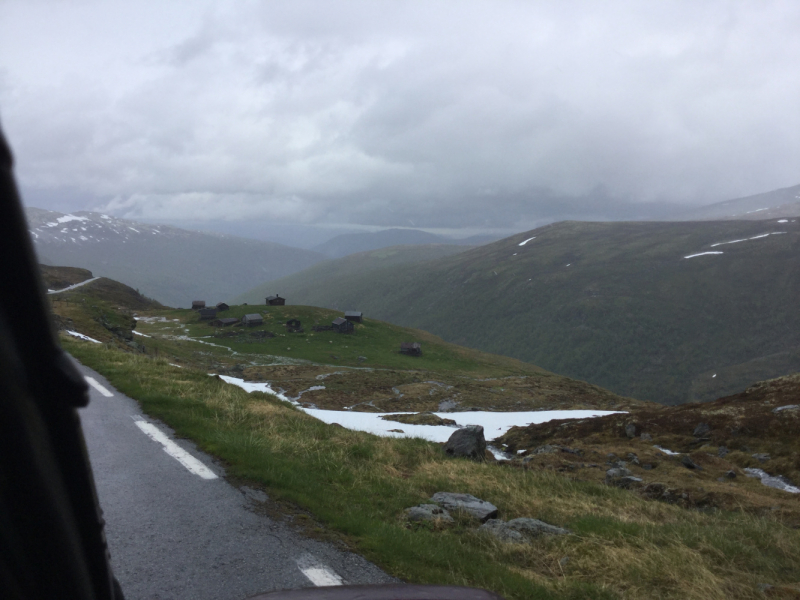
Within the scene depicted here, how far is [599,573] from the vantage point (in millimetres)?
6469

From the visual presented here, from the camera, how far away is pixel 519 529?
8008 mm

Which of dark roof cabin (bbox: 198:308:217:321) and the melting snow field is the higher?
dark roof cabin (bbox: 198:308:217:321)

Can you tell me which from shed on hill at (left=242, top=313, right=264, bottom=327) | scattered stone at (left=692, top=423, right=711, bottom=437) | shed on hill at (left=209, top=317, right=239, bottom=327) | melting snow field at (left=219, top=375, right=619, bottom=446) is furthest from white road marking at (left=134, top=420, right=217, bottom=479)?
shed on hill at (left=209, top=317, right=239, bottom=327)

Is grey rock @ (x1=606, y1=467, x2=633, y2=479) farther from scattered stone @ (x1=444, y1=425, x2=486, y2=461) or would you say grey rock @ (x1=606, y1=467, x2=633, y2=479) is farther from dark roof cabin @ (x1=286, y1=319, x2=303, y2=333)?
dark roof cabin @ (x1=286, y1=319, x2=303, y2=333)

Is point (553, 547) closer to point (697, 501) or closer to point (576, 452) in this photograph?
point (697, 501)

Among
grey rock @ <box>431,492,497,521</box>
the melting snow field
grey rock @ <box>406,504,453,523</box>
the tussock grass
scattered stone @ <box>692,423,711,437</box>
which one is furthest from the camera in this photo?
the melting snow field

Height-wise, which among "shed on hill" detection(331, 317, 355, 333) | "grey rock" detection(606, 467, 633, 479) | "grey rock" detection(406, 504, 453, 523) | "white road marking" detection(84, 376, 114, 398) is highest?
"white road marking" detection(84, 376, 114, 398)

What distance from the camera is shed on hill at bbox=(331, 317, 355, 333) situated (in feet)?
389

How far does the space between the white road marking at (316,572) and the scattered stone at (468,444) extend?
11148 mm

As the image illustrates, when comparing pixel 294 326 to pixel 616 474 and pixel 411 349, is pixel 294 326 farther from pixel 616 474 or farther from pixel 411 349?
pixel 616 474

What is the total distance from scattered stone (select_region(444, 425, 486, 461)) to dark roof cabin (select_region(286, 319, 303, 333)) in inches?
3966

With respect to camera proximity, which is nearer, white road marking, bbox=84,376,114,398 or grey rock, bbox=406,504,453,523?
grey rock, bbox=406,504,453,523

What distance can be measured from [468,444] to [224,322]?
109 metres

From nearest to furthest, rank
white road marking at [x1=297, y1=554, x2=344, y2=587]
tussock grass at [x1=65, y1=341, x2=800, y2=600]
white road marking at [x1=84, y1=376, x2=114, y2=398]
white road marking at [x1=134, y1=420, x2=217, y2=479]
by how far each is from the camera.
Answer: white road marking at [x1=297, y1=554, x2=344, y2=587], tussock grass at [x1=65, y1=341, x2=800, y2=600], white road marking at [x1=134, y1=420, x2=217, y2=479], white road marking at [x1=84, y1=376, x2=114, y2=398]
